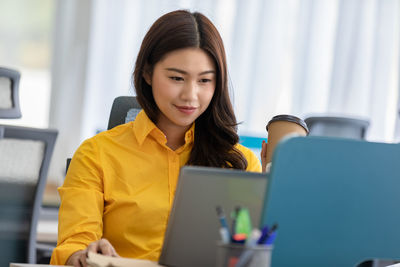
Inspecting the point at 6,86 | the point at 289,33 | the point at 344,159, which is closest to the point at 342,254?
the point at 344,159

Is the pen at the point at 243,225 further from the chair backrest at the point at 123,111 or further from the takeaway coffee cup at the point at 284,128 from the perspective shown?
the chair backrest at the point at 123,111

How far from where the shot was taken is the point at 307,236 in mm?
1122

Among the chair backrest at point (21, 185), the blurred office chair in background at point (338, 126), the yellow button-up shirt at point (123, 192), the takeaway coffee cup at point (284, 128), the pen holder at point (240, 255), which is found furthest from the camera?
the blurred office chair in background at point (338, 126)

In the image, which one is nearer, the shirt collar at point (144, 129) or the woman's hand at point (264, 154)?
the woman's hand at point (264, 154)

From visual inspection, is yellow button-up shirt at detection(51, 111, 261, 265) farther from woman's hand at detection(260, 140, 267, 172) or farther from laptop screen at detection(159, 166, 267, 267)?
laptop screen at detection(159, 166, 267, 267)

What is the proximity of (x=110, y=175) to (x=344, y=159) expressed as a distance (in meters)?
0.64

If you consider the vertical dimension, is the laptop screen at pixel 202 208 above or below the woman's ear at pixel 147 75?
below

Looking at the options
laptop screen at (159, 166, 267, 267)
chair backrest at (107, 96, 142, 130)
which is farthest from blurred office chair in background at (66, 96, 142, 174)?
laptop screen at (159, 166, 267, 267)

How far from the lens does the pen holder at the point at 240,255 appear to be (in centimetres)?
95

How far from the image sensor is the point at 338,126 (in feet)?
11.8

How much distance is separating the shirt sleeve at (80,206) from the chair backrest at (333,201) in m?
0.50

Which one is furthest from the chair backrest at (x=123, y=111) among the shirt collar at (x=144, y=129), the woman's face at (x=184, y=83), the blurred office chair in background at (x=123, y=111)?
the woman's face at (x=184, y=83)

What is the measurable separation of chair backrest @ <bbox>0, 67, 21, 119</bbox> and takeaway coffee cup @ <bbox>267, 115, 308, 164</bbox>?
4.82 ft

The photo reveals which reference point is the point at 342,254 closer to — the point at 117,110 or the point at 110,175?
the point at 110,175
